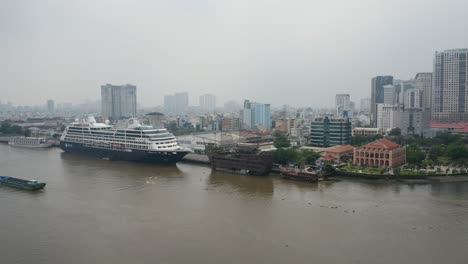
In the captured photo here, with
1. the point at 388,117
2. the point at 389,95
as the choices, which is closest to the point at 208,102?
the point at 389,95

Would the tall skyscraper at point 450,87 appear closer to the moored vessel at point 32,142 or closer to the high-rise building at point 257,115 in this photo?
the high-rise building at point 257,115

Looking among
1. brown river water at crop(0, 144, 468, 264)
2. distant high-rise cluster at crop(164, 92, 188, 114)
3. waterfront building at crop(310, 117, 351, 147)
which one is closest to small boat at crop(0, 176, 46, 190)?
brown river water at crop(0, 144, 468, 264)

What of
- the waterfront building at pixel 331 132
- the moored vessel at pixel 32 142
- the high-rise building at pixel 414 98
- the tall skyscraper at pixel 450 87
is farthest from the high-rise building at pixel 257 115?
the moored vessel at pixel 32 142

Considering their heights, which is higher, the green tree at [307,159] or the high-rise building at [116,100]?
the high-rise building at [116,100]

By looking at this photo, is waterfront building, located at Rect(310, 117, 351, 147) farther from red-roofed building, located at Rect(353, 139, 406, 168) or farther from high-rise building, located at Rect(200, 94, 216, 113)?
high-rise building, located at Rect(200, 94, 216, 113)

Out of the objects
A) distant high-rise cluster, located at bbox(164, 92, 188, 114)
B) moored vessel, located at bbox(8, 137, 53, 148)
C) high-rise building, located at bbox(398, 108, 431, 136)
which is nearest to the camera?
moored vessel, located at bbox(8, 137, 53, 148)

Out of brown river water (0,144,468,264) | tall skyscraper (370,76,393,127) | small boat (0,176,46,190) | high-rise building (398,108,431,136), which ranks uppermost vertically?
tall skyscraper (370,76,393,127)
